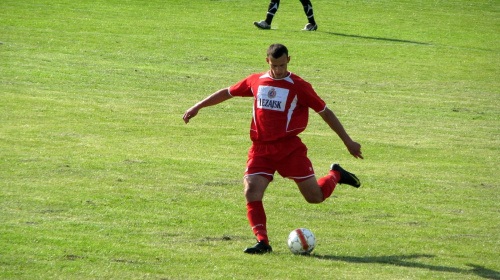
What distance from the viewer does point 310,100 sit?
790cm

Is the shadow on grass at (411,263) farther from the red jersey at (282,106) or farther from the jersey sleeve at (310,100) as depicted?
the jersey sleeve at (310,100)

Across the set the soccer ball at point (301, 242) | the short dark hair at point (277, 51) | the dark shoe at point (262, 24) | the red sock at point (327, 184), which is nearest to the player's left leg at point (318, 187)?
the red sock at point (327, 184)

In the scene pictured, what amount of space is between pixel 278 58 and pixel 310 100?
58 cm

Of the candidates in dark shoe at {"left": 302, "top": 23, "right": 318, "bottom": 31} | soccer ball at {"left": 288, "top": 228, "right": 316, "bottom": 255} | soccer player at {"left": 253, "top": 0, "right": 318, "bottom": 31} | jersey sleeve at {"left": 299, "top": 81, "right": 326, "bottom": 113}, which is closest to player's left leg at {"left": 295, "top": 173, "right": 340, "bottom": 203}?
soccer ball at {"left": 288, "top": 228, "right": 316, "bottom": 255}

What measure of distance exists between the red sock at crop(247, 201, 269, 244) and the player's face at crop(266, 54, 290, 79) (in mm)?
1410

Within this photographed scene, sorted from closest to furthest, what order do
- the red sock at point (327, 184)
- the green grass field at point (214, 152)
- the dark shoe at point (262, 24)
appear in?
1. the green grass field at point (214, 152)
2. the red sock at point (327, 184)
3. the dark shoe at point (262, 24)

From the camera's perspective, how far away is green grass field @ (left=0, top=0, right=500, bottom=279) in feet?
24.1

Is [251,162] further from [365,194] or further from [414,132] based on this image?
[414,132]

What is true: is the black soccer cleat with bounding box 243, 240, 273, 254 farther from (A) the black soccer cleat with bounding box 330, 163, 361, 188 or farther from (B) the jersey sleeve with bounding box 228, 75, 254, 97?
(A) the black soccer cleat with bounding box 330, 163, 361, 188

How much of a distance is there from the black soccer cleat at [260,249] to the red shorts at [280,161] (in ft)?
2.69

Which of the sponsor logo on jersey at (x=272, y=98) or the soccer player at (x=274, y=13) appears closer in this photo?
the sponsor logo on jersey at (x=272, y=98)

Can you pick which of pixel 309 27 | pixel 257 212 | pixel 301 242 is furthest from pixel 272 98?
pixel 309 27

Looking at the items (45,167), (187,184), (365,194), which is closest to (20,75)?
(45,167)

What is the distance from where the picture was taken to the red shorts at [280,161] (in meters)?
7.98
